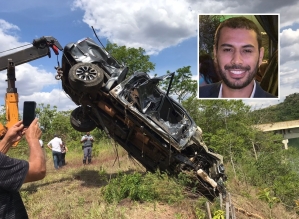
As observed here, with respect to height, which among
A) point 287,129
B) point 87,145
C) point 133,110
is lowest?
point 287,129

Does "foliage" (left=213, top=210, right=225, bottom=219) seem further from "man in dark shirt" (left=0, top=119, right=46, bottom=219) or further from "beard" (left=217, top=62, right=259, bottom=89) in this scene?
"beard" (left=217, top=62, right=259, bottom=89)

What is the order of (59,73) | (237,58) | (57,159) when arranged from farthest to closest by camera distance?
1. (237,58)
2. (57,159)
3. (59,73)

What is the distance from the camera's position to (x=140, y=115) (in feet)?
21.0

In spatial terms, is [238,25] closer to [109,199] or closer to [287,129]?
[109,199]

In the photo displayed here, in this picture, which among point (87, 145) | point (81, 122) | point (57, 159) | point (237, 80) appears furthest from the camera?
point (237, 80)

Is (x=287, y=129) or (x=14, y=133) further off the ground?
(x=14, y=133)

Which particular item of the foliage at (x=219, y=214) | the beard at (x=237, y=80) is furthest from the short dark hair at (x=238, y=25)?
the foliage at (x=219, y=214)

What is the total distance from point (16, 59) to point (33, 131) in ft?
19.1

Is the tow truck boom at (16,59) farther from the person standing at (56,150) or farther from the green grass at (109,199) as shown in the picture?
the person standing at (56,150)

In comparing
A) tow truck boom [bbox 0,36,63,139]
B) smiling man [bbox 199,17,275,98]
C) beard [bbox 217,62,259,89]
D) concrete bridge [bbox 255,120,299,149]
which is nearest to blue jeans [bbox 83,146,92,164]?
tow truck boom [bbox 0,36,63,139]

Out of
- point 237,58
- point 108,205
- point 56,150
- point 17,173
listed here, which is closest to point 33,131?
point 17,173

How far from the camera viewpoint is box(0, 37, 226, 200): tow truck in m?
6.56

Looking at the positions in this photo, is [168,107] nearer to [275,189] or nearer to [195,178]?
[195,178]

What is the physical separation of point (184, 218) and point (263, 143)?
10219 mm
